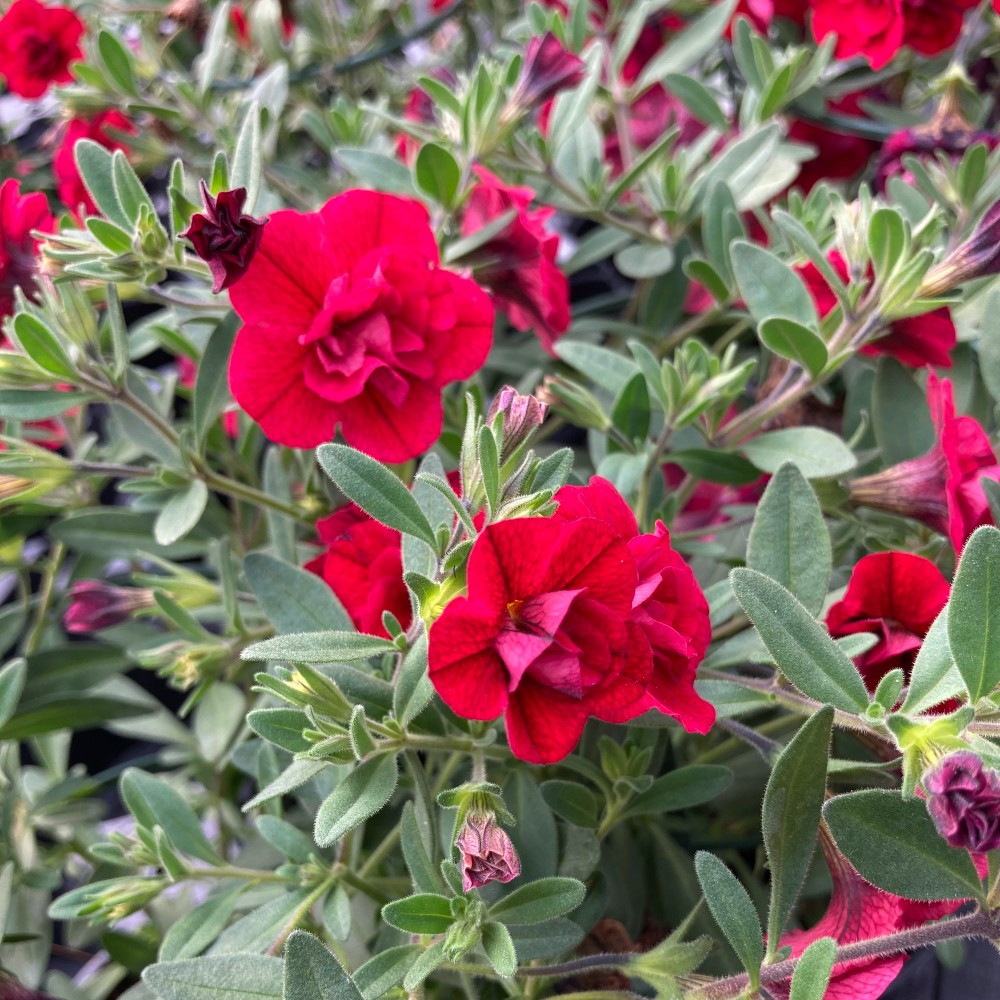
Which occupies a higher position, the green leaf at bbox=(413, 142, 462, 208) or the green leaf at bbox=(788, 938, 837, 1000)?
the green leaf at bbox=(413, 142, 462, 208)

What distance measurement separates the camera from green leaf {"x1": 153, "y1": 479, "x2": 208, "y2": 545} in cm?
59

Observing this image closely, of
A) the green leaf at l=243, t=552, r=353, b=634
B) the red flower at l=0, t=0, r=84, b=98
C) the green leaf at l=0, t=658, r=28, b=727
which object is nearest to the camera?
the green leaf at l=243, t=552, r=353, b=634

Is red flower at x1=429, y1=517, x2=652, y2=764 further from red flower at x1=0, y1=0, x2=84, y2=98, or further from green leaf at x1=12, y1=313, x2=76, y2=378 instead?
red flower at x1=0, y1=0, x2=84, y2=98

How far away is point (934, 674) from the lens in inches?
17.0

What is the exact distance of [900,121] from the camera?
1.05 m

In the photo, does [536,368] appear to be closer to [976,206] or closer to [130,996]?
[976,206]

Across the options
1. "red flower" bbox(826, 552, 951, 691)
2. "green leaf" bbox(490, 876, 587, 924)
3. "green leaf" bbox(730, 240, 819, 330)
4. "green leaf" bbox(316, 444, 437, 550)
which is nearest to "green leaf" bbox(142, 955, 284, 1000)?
"green leaf" bbox(490, 876, 587, 924)

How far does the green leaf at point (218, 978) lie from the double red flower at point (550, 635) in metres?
0.19

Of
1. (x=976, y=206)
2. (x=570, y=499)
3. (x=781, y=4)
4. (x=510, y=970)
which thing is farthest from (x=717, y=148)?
(x=510, y=970)

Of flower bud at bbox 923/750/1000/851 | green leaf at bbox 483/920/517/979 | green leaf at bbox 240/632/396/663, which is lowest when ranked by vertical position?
green leaf at bbox 483/920/517/979

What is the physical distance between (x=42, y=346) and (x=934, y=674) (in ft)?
1.64

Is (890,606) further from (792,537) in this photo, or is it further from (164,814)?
(164,814)

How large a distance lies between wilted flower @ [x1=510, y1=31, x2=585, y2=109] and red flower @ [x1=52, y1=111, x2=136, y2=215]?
0.33 metres

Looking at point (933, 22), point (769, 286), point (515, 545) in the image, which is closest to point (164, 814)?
point (515, 545)
